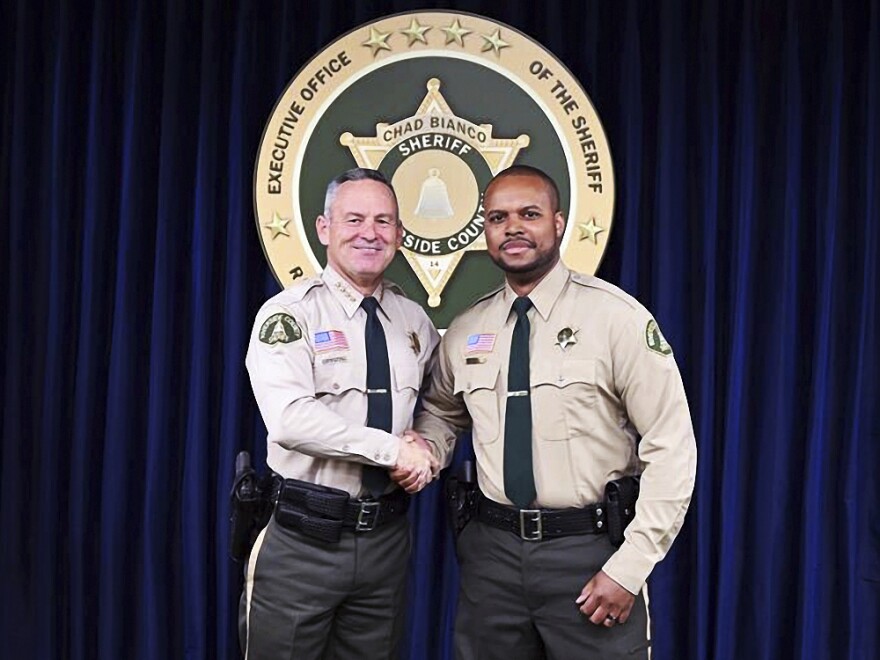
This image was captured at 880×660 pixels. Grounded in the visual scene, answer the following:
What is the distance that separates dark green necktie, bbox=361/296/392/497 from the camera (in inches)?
92.0

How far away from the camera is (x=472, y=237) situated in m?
3.05

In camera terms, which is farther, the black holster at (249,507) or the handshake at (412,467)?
the black holster at (249,507)

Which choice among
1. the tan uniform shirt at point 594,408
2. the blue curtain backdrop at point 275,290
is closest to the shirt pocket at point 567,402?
the tan uniform shirt at point 594,408

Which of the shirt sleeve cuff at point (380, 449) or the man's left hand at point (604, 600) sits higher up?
the shirt sleeve cuff at point (380, 449)

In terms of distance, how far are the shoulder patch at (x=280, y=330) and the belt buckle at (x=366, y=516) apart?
1.43ft

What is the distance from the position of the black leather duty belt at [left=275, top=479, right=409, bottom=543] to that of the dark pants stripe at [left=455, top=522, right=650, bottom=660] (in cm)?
28

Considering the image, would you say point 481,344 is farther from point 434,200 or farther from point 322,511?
point 434,200

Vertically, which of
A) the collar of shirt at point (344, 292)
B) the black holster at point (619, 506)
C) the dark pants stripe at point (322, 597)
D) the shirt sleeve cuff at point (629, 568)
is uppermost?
the collar of shirt at point (344, 292)

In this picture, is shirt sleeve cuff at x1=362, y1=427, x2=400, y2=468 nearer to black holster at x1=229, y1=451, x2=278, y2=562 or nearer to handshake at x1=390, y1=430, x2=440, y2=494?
handshake at x1=390, y1=430, x2=440, y2=494

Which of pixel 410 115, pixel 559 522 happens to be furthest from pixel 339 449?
pixel 410 115

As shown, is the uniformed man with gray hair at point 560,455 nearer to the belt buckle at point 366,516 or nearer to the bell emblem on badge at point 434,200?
the belt buckle at point 366,516

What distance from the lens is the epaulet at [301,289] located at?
2400 millimetres

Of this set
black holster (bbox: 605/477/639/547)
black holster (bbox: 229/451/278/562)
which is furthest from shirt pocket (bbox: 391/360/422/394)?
black holster (bbox: 605/477/639/547)

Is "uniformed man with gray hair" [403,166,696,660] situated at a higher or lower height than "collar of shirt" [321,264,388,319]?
lower
